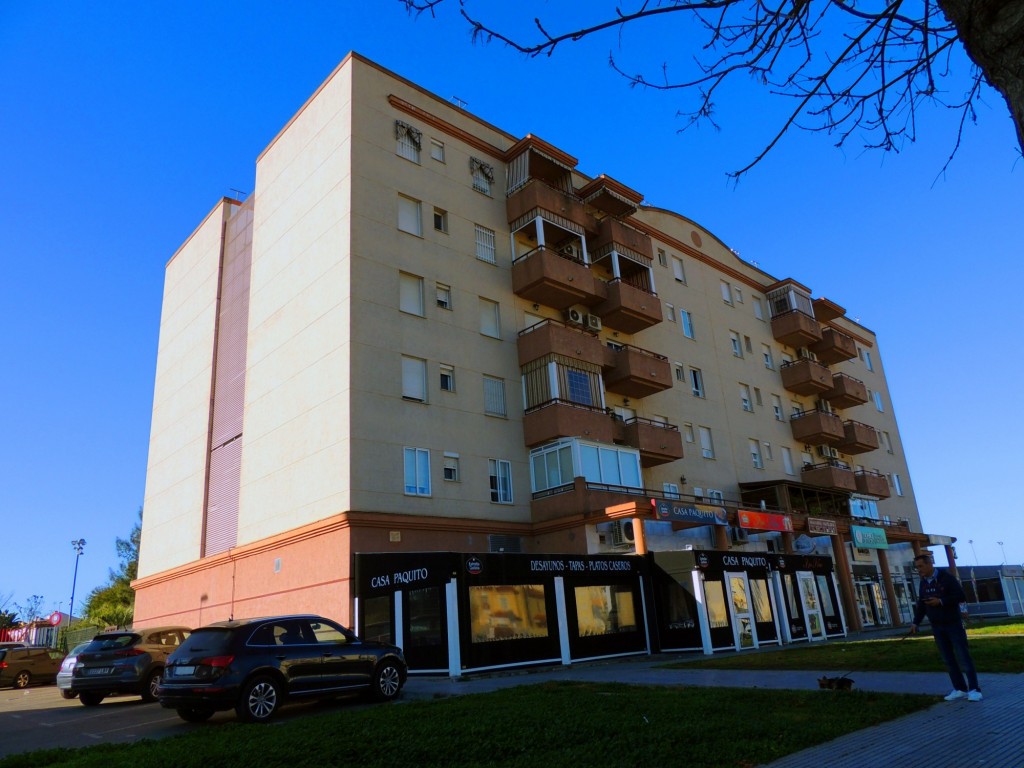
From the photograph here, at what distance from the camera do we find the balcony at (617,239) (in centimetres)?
3353

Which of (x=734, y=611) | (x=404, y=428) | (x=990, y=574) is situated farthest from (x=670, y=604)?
(x=990, y=574)

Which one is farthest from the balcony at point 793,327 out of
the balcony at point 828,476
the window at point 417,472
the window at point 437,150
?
the window at point 417,472

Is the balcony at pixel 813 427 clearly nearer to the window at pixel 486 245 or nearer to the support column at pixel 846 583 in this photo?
the support column at pixel 846 583

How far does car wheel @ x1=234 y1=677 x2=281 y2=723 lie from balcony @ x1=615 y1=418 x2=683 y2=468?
66.2 ft

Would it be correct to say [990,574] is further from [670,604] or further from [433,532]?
[433,532]

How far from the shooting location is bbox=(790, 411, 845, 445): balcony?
41688mm

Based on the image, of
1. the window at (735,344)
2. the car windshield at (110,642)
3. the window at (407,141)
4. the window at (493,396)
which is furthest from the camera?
the window at (735,344)

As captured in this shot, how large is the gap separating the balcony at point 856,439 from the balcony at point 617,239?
19.4 meters

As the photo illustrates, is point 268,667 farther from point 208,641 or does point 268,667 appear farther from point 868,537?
point 868,537

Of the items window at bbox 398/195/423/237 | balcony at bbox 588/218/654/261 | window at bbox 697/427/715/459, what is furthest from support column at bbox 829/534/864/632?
window at bbox 398/195/423/237

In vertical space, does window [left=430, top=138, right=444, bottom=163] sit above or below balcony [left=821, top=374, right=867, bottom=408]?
above

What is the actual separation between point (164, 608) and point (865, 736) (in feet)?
102

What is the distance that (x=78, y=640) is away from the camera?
4262 centimetres

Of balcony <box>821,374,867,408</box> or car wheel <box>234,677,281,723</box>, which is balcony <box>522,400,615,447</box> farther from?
balcony <box>821,374,867,408</box>
